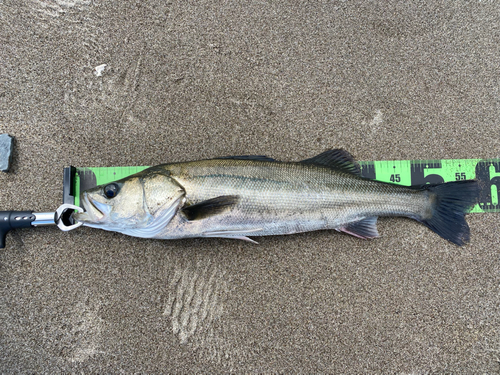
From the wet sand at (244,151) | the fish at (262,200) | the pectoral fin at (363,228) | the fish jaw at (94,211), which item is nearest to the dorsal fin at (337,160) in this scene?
the fish at (262,200)

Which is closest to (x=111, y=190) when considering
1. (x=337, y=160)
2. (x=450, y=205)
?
(x=337, y=160)

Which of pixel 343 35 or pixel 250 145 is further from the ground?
pixel 343 35

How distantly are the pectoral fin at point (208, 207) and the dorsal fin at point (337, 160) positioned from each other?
0.77 m

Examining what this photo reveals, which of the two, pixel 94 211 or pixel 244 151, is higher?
pixel 244 151

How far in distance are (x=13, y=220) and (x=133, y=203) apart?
1.11 m

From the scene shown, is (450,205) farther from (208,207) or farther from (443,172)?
(208,207)

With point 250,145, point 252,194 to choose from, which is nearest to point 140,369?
point 252,194

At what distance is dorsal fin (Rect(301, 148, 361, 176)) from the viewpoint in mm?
2410

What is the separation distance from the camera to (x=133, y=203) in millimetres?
2100

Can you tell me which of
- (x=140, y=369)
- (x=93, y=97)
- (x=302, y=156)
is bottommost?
(x=140, y=369)

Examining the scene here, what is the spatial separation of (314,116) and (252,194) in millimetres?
1040

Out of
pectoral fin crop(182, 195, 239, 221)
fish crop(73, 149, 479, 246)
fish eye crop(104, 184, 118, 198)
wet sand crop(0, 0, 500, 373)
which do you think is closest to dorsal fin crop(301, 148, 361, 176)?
fish crop(73, 149, 479, 246)

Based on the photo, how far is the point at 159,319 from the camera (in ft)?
8.00

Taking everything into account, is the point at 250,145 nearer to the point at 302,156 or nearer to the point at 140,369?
the point at 302,156
